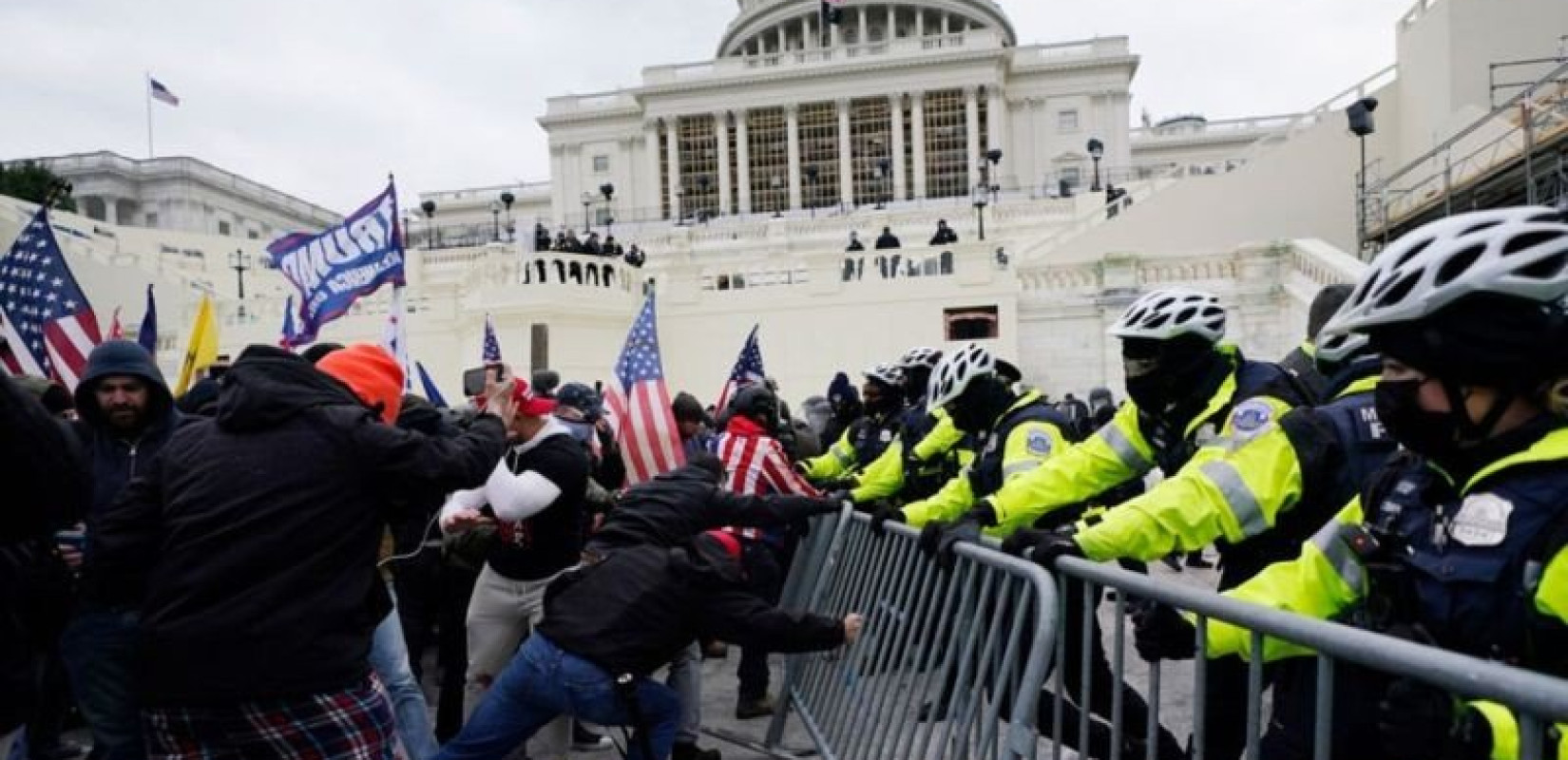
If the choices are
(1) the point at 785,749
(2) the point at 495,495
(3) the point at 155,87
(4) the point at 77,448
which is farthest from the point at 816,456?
(3) the point at 155,87

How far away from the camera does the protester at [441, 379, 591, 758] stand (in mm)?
4359

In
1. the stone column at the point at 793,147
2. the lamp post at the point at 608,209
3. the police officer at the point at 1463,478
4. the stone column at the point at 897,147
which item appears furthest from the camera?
the stone column at the point at 793,147

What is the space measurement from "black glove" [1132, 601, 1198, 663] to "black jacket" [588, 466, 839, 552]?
2.05 meters

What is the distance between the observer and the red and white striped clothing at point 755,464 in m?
5.73

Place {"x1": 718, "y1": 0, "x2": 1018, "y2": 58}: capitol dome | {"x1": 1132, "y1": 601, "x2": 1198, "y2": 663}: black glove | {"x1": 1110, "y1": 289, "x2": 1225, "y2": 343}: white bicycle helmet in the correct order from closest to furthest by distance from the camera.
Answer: {"x1": 1132, "y1": 601, "x2": 1198, "y2": 663}: black glove
{"x1": 1110, "y1": 289, "x2": 1225, "y2": 343}: white bicycle helmet
{"x1": 718, "y1": 0, "x2": 1018, "y2": 58}: capitol dome

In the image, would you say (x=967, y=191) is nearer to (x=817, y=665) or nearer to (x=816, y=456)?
(x=816, y=456)

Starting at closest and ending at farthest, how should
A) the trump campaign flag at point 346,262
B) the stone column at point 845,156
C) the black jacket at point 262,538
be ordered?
the black jacket at point 262,538 → the trump campaign flag at point 346,262 → the stone column at point 845,156

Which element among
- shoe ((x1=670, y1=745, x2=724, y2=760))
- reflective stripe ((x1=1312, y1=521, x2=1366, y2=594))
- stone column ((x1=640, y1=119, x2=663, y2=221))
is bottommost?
shoe ((x1=670, y1=745, x2=724, y2=760))

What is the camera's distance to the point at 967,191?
6175 centimetres

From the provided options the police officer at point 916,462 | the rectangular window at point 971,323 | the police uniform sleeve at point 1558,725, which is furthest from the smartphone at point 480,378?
the rectangular window at point 971,323

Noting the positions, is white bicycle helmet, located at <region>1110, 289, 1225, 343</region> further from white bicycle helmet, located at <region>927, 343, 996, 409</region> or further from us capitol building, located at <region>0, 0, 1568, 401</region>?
us capitol building, located at <region>0, 0, 1568, 401</region>

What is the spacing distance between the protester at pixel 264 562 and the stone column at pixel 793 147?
6266 centimetres

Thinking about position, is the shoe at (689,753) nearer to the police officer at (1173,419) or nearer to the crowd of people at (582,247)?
the police officer at (1173,419)

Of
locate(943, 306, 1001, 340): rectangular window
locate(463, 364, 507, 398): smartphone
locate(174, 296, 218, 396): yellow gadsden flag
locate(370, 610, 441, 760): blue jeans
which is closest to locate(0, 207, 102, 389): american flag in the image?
locate(174, 296, 218, 396): yellow gadsden flag
